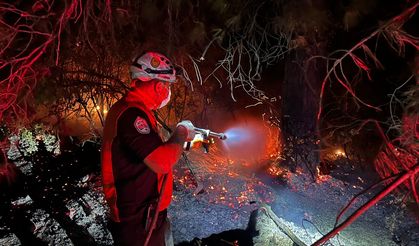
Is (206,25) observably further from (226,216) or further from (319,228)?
(319,228)

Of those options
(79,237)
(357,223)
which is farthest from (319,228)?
(79,237)

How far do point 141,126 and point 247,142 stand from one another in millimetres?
8454

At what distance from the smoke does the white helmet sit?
20.2 feet

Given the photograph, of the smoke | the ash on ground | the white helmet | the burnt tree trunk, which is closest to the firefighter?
the white helmet

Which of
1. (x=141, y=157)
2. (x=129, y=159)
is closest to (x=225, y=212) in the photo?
(x=129, y=159)

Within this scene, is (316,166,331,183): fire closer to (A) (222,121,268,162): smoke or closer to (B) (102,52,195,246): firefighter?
(A) (222,121,268,162): smoke

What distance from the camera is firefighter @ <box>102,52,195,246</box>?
289 cm

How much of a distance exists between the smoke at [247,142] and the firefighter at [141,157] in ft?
20.2

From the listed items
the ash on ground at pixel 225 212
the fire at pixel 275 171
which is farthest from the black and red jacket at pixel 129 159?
the fire at pixel 275 171

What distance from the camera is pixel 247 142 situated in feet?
36.6

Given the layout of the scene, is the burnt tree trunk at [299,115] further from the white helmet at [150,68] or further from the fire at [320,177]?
the white helmet at [150,68]

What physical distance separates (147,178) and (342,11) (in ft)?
19.6

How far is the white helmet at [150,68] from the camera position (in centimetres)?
321

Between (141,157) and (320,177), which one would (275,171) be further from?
(141,157)
